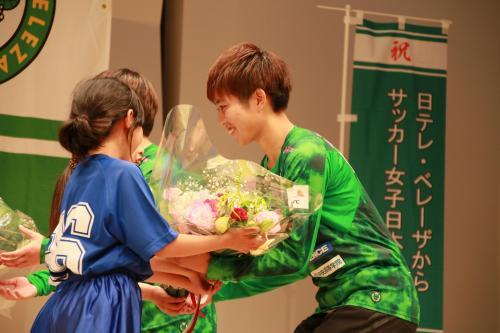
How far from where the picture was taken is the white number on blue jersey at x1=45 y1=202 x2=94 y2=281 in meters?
1.82

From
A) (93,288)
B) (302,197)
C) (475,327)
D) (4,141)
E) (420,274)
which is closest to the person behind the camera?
(93,288)

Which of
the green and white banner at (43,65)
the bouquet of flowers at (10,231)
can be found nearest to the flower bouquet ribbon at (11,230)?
→ the bouquet of flowers at (10,231)

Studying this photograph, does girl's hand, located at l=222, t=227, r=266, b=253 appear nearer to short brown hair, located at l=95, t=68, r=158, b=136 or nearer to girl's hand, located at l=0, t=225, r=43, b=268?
girl's hand, located at l=0, t=225, r=43, b=268

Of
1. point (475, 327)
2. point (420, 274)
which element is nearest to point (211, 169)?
point (420, 274)

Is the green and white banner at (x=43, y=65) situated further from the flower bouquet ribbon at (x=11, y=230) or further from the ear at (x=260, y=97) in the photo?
the ear at (x=260, y=97)

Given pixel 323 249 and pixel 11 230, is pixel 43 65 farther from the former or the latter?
pixel 323 249

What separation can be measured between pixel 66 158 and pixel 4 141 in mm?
323

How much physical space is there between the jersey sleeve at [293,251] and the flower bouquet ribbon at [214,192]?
0.05 metres

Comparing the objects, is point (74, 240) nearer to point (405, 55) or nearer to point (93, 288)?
Answer: point (93, 288)

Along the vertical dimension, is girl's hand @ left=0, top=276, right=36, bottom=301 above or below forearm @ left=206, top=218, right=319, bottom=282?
below

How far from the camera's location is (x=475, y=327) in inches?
210

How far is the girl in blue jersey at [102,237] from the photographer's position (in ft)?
5.95

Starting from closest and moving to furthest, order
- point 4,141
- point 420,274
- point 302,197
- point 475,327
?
1. point 302,197
2. point 4,141
3. point 420,274
4. point 475,327

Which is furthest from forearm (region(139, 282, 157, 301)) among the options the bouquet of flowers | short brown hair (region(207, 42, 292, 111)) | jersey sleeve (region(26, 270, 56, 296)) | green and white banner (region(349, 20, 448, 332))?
green and white banner (region(349, 20, 448, 332))
